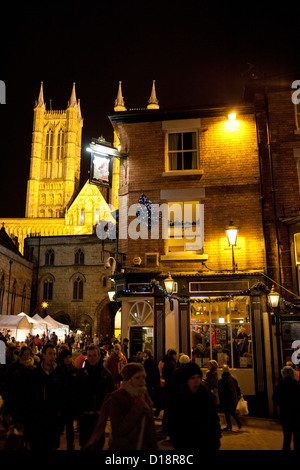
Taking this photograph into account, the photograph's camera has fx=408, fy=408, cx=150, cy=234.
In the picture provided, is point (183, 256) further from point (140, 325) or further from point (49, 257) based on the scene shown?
point (49, 257)

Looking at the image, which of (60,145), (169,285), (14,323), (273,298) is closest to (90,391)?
(169,285)

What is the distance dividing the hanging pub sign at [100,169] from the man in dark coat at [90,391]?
29.9 feet

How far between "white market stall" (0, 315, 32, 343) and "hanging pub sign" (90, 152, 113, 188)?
542 inches

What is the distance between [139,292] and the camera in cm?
1338

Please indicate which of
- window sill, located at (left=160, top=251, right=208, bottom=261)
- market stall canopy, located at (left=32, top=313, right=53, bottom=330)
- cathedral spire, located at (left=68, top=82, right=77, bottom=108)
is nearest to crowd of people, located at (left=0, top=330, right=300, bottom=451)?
window sill, located at (left=160, top=251, right=208, bottom=261)

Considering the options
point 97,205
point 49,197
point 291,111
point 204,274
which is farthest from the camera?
point 49,197

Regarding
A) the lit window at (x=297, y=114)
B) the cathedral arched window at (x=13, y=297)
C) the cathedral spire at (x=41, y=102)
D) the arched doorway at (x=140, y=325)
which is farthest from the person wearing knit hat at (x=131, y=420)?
the cathedral spire at (x=41, y=102)

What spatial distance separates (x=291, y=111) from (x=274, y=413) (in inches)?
385

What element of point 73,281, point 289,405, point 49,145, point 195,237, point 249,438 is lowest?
point 249,438

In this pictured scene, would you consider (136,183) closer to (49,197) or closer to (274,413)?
(274,413)

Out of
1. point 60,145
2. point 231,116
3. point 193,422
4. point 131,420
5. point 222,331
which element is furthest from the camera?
point 60,145

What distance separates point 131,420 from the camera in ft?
13.2

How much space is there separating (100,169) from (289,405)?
34.3 feet
